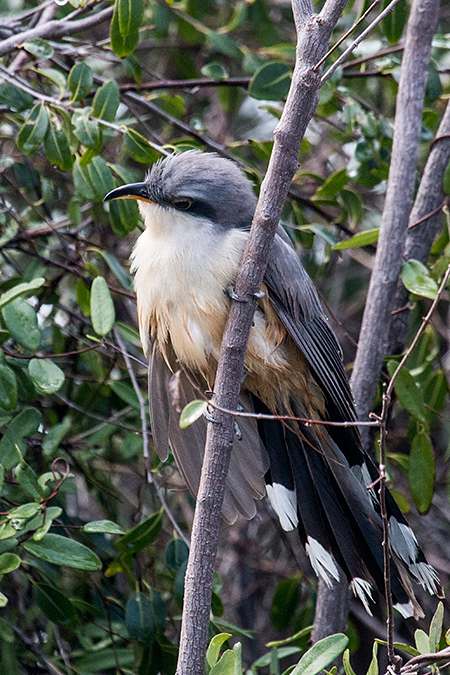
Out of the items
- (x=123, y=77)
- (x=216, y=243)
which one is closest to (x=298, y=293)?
(x=216, y=243)

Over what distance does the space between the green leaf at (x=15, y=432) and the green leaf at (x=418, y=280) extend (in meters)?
1.53

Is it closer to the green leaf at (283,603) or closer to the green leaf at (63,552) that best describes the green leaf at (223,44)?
the green leaf at (63,552)

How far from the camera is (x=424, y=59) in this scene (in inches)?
119

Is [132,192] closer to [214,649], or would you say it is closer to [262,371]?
[262,371]

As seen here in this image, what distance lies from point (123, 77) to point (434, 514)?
11.1ft

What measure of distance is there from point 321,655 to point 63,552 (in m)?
0.88

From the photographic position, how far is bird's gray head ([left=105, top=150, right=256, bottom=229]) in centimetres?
256

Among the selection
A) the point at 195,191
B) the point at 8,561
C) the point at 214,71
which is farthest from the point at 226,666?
the point at 214,71

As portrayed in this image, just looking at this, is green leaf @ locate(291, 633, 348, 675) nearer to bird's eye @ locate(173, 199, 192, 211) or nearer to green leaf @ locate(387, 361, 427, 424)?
green leaf @ locate(387, 361, 427, 424)

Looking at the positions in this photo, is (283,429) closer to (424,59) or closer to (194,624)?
(194,624)

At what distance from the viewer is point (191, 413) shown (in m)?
1.73

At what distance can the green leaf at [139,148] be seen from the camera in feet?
→ 8.96

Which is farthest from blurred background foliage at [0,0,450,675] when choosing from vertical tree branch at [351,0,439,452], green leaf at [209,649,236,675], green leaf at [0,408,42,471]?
green leaf at [209,649,236,675]

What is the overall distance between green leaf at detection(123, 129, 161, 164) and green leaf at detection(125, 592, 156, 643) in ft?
5.54
